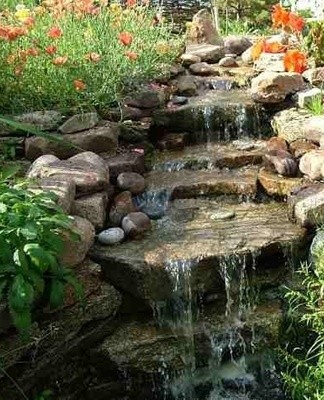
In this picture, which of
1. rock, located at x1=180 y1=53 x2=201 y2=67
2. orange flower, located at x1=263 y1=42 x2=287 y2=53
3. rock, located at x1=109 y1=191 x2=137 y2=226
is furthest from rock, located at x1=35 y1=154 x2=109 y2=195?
rock, located at x1=180 y1=53 x2=201 y2=67

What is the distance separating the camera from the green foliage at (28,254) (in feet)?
8.91

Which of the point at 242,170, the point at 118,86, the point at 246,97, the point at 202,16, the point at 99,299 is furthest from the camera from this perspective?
the point at 202,16

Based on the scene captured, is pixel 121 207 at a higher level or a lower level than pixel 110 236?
higher

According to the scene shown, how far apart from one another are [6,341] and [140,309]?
0.92 meters

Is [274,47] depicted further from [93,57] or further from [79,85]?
[79,85]

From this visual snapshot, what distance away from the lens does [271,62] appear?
6238 mm

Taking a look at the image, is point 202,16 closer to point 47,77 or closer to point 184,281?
point 47,77

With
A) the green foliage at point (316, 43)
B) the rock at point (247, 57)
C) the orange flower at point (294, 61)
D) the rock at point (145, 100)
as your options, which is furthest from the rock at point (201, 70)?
the rock at point (145, 100)

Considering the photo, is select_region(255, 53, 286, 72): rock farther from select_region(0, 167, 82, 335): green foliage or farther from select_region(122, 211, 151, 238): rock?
select_region(0, 167, 82, 335): green foliage

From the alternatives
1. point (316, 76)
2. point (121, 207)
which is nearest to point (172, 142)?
point (121, 207)

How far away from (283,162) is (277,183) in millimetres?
194

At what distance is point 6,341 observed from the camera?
3.06 m

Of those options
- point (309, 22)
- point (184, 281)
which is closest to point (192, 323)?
point (184, 281)

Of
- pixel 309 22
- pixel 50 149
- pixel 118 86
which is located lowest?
pixel 50 149
